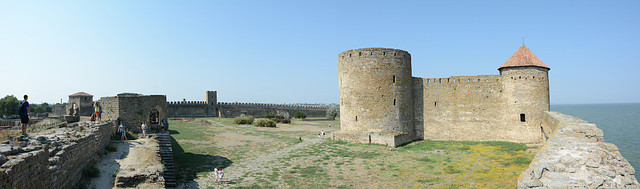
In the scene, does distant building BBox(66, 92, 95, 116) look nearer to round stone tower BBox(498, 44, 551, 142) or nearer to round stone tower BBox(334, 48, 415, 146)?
round stone tower BBox(334, 48, 415, 146)

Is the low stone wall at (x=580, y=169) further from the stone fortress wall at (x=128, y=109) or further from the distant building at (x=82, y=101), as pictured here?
the distant building at (x=82, y=101)

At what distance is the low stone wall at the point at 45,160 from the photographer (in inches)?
204

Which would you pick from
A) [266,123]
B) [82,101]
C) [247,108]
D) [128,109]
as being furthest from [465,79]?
[82,101]

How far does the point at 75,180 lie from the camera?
26.7 feet

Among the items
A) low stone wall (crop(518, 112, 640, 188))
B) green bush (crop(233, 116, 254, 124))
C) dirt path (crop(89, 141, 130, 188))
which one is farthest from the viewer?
green bush (crop(233, 116, 254, 124))

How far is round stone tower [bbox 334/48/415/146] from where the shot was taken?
816 inches

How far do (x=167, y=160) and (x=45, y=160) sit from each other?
20.5 feet

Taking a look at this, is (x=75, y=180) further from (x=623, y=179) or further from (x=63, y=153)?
(x=623, y=179)

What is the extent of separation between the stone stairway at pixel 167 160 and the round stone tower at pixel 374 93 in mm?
10753

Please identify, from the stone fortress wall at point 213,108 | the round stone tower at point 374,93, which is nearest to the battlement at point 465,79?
the round stone tower at point 374,93

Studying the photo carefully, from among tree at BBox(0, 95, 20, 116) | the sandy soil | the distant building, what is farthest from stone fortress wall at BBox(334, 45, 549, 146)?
tree at BBox(0, 95, 20, 116)

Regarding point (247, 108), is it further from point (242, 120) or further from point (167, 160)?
point (167, 160)

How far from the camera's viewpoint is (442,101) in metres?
22.3

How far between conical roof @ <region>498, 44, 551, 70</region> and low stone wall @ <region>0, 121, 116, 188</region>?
22.0 m
